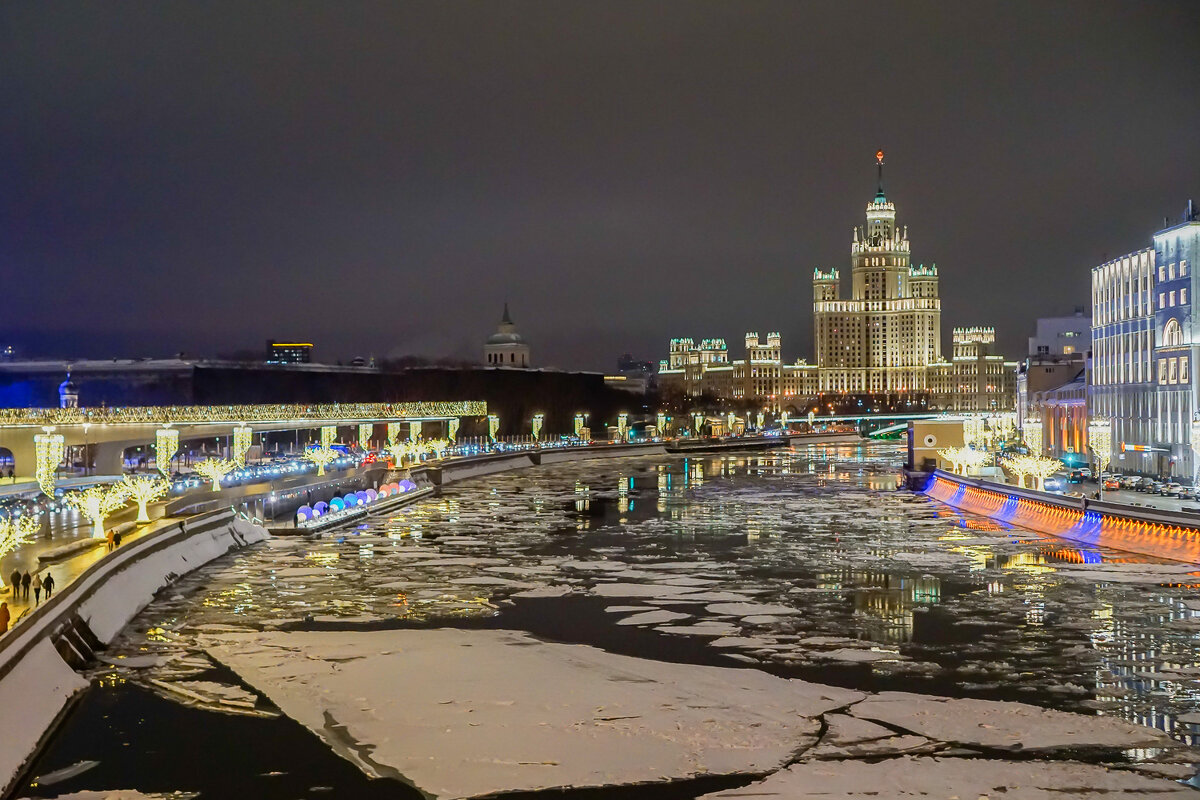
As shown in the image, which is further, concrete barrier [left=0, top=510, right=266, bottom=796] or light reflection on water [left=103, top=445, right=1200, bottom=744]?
light reflection on water [left=103, top=445, right=1200, bottom=744]

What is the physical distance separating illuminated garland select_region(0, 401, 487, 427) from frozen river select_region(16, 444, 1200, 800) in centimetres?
2424

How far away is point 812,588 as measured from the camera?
91.0 feet

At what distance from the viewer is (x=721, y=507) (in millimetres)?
51250

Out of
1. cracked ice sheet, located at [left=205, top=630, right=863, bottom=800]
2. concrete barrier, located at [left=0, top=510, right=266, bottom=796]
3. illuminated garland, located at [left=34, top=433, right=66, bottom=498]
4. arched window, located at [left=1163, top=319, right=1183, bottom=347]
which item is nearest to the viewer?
cracked ice sheet, located at [left=205, top=630, right=863, bottom=800]

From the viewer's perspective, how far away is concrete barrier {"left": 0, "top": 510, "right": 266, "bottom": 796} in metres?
16.0

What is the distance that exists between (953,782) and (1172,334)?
156ft

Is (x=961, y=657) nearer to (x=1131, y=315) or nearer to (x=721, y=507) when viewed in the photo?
(x=721, y=507)

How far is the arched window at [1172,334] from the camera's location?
2137 inches

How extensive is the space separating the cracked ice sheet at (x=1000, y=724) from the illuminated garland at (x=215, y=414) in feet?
159

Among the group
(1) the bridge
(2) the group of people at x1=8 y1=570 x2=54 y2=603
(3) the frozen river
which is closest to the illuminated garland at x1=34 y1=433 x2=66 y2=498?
(1) the bridge

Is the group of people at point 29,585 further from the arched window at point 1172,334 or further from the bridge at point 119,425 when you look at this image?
the arched window at point 1172,334

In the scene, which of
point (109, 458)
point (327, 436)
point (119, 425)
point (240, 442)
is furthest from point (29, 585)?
point (327, 436)

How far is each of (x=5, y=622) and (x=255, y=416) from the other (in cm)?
5446

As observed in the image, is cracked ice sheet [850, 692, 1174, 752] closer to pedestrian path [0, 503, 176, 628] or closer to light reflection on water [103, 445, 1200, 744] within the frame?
light reflection on water [103, 445, 1200, 744]
